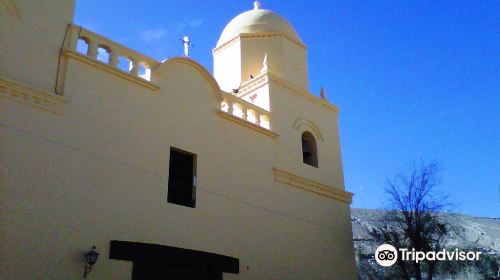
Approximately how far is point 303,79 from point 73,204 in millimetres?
8497

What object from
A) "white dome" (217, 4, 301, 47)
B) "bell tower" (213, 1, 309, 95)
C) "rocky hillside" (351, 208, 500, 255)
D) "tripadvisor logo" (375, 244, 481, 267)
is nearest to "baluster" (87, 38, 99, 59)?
"bell tower" (213, 1, 309, 95)

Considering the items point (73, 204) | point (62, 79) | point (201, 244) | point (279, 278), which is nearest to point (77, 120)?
point (62, 79)

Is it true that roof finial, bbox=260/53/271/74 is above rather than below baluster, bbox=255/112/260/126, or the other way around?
above

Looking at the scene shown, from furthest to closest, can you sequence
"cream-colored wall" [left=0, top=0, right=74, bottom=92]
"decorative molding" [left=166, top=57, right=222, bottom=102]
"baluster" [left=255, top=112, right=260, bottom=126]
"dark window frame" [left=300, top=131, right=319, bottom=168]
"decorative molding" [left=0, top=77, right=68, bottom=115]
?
"dark window frame" [left=300, top=131, right=319, bottom=168]
"baluster" [left=255, top=112, right=260, bottom=126]
"decorative molding" [left=166, top=57, right=222, bottom=102]
"cream-colored wall" [left=0, top=0, right=74, bottom=92]
"decorative molding" [left=0, top=77, right=68, bottom=115]

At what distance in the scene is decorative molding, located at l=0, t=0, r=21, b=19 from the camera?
9094 millimetres

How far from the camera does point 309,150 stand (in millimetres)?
14023

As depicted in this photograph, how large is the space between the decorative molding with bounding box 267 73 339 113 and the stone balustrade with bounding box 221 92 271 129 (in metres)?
1.12

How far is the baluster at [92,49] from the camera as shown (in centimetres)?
993

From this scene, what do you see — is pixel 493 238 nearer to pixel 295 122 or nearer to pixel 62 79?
pixel 295 122

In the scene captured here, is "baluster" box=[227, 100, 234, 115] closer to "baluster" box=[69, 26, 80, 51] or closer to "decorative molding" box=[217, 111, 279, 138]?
"decorative molding" box=[217, 111, 279, 138]

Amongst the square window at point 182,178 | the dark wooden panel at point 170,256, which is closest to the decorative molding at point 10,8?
the square window at point 182,178

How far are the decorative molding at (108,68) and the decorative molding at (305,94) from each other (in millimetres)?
3985

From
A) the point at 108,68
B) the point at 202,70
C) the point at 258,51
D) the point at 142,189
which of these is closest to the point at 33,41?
the point at 108,68

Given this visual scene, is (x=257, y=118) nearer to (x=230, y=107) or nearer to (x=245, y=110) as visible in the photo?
(x=245, y=110)
